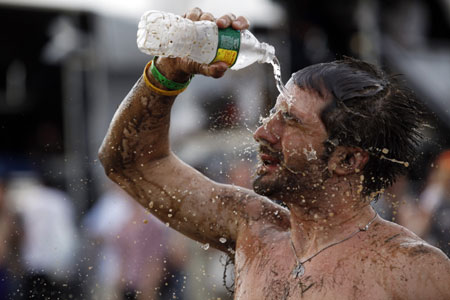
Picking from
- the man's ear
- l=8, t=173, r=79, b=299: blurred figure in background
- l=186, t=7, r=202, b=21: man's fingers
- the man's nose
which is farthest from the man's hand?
l=8, t=173, r=79, b=299: blurred figure in background

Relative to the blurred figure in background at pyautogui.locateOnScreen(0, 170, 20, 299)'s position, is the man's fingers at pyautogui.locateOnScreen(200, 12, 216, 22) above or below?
above

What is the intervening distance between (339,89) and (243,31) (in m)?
0.46

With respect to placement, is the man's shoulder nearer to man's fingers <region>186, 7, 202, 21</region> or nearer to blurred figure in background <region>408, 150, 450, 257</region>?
man's fingers <region>186, 7, 202, 21</region>

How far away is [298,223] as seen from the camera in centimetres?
313

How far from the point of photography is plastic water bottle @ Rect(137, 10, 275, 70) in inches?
111

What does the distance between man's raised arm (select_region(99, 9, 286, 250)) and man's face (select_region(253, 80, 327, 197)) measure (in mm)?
292

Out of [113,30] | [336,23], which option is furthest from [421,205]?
[113,30]

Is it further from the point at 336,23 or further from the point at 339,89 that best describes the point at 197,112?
the point at 339,89

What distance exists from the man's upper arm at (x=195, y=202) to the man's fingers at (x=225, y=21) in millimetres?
810

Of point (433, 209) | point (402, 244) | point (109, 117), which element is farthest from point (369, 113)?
point (109, 117)

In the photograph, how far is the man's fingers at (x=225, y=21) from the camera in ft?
9.39

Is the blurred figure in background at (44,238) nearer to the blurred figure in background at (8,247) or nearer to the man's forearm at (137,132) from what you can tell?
the blurred figure in background at (8,247)

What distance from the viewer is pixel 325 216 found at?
10.1 ft

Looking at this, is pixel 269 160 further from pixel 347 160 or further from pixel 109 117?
pixel 109 117
